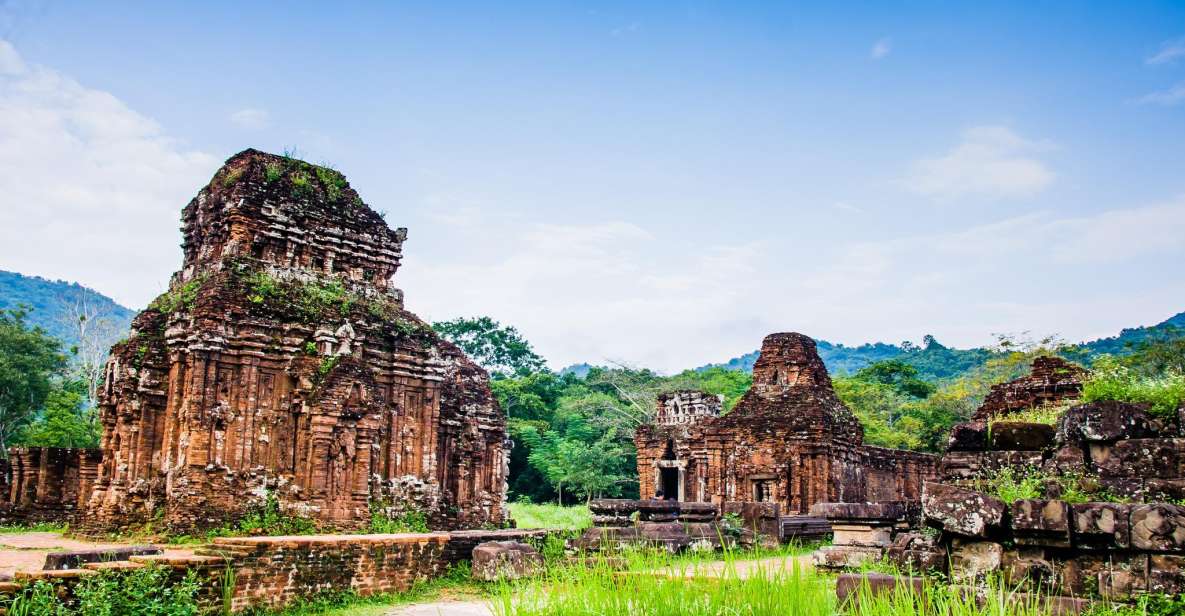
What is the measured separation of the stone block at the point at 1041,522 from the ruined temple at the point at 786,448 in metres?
12.2

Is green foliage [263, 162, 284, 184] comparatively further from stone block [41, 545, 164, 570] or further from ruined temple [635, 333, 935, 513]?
ruined temple [635, 333, 935, 513]

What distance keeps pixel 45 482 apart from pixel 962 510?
1692 centimetres

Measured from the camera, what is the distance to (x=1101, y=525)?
608cm

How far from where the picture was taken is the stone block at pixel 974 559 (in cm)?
646

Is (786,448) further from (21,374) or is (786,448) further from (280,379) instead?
(21,374)

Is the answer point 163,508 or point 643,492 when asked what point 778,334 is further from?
point 163,508

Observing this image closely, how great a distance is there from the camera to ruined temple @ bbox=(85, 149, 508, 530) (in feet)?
45.9

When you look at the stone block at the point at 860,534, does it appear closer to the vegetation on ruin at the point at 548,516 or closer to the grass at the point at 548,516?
the vegetation on ruin at the point at 548,516

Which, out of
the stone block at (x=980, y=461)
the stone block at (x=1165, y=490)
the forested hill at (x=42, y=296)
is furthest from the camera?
the forested hill at (x=42, y=296)

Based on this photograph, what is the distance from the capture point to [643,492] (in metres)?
24.2

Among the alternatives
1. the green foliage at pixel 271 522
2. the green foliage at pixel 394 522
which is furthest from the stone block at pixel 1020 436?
the green foliage at pixel 271 522

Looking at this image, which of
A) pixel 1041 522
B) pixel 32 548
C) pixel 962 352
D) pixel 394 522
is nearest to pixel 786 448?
pixel 394 522

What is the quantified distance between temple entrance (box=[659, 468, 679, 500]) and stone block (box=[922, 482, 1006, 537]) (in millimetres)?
17498

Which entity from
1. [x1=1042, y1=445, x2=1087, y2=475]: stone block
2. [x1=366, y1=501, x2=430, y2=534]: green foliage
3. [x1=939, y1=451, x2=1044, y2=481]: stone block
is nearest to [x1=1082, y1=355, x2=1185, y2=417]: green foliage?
[x1=1042, y1=445, x2=1087, y2=475]: stone block
